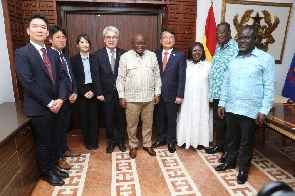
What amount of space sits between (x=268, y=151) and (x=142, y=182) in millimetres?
1862

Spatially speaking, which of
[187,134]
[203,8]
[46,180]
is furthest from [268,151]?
[46,180]

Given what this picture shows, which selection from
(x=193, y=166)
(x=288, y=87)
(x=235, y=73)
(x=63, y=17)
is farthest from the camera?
(x=288, y=87)

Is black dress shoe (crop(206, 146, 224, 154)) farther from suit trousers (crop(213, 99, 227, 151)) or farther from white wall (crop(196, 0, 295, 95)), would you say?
white wall (crop(196, 0, 295, 95))

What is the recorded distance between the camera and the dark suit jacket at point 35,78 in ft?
6.16

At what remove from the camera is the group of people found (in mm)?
2006

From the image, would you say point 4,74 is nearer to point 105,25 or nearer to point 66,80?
point 66,80

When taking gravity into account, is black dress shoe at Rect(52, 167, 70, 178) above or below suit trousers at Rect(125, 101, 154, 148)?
below

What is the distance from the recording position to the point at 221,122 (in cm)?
273

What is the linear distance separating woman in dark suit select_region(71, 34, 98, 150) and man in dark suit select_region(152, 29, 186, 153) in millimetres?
888

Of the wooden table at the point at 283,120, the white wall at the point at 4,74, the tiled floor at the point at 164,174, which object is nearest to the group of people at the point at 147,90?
the tiled floor at the point at 164,174

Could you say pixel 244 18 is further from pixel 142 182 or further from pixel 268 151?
pixel 142 182

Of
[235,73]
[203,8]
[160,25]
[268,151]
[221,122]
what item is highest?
[203,8]

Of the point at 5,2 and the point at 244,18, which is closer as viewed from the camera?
the point at 5,2

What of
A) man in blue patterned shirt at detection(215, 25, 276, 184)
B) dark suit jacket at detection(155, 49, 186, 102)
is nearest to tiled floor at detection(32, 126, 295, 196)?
man in blue patterned shirt at detection(215, 25, 276, 184)
